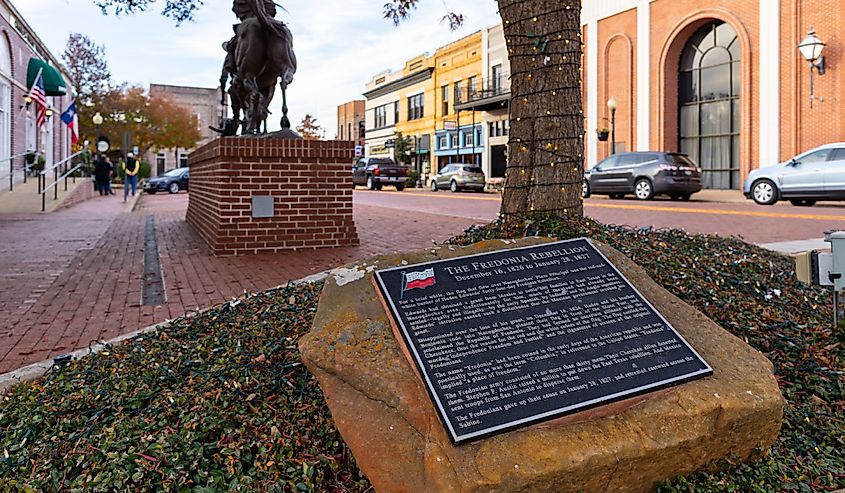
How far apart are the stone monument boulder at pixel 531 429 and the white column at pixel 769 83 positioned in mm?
26840

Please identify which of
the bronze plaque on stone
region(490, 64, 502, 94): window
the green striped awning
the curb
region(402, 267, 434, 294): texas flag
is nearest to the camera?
the bronze plaque on stone

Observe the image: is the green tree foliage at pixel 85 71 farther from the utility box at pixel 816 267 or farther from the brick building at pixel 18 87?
the utility box at pixel 816 267

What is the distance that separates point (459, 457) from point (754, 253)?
4.64 m

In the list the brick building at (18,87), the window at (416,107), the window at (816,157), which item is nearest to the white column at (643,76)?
the window at (816,157)

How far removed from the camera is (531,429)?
2576 mm

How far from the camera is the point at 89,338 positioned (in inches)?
181

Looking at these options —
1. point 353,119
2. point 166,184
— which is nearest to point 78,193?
point 166,184

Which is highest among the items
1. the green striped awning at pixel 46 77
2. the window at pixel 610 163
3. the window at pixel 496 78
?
the window at pixel 496 78

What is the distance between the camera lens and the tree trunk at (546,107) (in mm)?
4926

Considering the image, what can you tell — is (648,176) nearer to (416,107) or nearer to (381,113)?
(416,107)

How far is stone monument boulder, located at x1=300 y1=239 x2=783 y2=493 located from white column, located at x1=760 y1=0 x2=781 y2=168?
2684cm

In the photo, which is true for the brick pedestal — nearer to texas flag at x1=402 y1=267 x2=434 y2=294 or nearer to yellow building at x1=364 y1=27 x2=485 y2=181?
texas flag at x1=402 y1=267 x2=434 y2=294

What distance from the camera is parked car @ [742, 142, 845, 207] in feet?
57.7

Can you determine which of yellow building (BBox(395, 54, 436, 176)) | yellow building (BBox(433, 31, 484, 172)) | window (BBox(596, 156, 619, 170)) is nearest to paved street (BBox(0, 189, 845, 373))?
window (BBox(596, 156, 619, 170))
